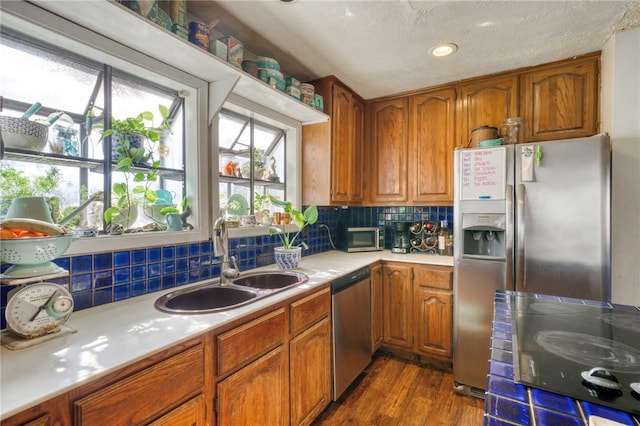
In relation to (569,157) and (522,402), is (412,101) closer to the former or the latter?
(569,157)

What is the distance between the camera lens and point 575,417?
1.69 ft

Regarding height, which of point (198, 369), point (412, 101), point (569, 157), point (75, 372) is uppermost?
point (412, 101)

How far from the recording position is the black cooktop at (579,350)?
585mm

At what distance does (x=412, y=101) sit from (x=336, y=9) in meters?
1.42

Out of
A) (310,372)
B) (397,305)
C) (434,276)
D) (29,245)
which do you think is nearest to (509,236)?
(434,276)

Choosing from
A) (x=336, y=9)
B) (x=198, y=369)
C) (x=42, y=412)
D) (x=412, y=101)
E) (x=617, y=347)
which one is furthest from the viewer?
(x=412, y=101)

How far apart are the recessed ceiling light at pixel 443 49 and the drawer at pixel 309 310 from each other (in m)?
1.80

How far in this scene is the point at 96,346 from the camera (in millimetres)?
911

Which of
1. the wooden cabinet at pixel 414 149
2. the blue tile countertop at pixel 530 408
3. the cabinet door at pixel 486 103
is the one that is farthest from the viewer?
the wooden cabinet at pixel 414 149

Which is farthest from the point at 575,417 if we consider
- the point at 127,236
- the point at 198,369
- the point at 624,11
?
the point at 624,11

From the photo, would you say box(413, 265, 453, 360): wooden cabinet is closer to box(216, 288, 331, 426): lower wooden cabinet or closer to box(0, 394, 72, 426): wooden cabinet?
box(216, 288, 331, 426): lower wooden cabinet

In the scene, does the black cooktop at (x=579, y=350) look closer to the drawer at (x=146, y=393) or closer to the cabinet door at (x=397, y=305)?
the drawer at (x=146, y=393)

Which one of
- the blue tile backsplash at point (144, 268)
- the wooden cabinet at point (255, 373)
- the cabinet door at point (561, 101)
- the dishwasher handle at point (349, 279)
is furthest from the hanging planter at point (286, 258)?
the cabinet door at point (561, 101)

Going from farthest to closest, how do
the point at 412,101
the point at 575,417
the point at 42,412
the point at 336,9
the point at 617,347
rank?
the point at 412,101 < the point at 336,9 < the point at 617,347 < the point at 42,412 < the point at 575,417
